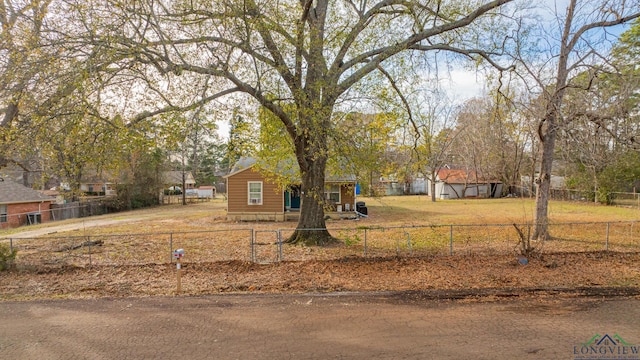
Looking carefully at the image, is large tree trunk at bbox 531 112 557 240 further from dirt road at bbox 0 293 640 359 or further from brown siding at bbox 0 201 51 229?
brown siding at bbox 0 201 51 229

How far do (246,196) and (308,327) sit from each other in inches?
720

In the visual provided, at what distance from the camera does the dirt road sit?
4.73 meters

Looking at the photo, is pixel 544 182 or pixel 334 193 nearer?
pixel 544 182

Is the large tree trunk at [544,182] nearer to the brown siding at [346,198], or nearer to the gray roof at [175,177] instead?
the brown siding at [346,198]

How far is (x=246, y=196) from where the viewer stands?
76.1 feet

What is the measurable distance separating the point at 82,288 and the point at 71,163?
10.1ft

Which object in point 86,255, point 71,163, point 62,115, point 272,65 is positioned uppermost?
point 272,65

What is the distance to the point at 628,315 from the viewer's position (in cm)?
597

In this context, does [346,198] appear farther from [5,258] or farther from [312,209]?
[5,258]

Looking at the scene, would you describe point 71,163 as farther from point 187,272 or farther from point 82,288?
point 187,272

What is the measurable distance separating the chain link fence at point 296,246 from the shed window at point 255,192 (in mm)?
6654

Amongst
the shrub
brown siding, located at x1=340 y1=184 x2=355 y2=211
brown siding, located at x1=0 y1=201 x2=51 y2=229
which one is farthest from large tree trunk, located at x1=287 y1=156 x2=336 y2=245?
brown siding, located at x1=0 y1=201 x2=51 y2=229

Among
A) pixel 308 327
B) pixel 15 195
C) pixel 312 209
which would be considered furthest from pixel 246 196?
pixel 15 195

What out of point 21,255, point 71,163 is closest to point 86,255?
point 21,255
